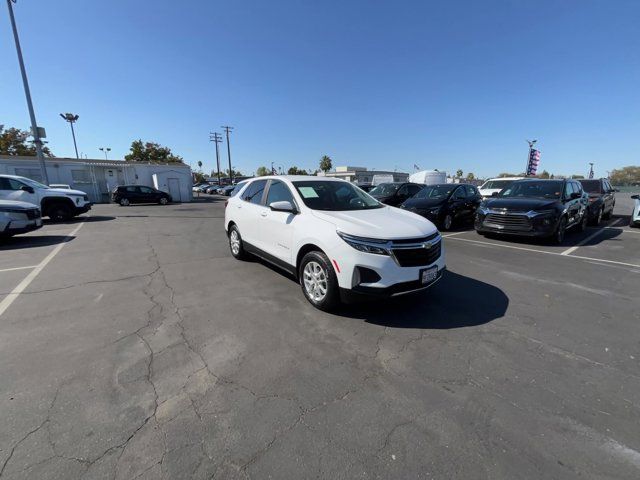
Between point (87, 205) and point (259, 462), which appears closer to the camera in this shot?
point (259, 462)

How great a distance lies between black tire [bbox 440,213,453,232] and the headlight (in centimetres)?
750

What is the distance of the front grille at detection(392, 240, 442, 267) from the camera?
11.3ft

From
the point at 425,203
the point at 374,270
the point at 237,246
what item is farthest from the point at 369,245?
the point at 425,203

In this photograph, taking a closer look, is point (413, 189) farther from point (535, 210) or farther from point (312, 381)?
point (312, 381)

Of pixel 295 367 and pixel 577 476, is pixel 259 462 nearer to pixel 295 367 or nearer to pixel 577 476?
pixel 295 367

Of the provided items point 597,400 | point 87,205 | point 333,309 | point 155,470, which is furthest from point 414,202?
point 87,205

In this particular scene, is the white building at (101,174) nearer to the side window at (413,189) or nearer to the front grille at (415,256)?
the side window at (413,189)

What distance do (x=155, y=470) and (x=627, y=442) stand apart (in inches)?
119

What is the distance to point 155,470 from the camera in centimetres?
180

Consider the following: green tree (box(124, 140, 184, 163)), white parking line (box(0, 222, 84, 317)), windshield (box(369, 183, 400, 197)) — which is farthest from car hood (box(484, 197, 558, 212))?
green tree (box(124, 140, 184, 163))

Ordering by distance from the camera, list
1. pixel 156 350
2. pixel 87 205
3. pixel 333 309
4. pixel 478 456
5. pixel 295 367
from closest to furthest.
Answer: pixel 478 456
pixel 295 367
pixel 156 350
pixel 333 309
pixel 87 205

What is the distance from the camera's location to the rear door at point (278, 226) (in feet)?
14.3

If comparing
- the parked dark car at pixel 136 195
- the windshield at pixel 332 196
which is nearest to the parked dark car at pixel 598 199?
the windshield at pixel 332 196

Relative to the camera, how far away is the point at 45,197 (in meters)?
12.4
